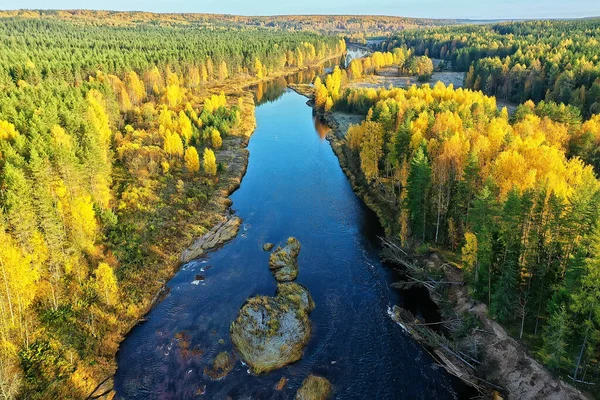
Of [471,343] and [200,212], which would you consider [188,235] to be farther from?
[471,343]

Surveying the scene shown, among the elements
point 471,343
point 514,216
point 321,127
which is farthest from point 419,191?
point 321,127

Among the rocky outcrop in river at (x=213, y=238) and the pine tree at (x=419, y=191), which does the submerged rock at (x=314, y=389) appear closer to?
the pine tree at (x=419, y=191)

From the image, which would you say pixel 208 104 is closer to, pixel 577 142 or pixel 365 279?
pixel 365 279

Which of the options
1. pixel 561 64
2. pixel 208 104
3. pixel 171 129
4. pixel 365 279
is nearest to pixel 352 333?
pixel 365 279

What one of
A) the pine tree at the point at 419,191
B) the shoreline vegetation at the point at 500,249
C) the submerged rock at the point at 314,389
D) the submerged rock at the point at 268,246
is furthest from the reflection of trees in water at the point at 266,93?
the submerged rock at the point at 314,389

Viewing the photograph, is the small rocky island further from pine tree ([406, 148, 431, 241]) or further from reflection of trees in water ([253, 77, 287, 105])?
reflection of trees in water ([253, 77, 287, 105])

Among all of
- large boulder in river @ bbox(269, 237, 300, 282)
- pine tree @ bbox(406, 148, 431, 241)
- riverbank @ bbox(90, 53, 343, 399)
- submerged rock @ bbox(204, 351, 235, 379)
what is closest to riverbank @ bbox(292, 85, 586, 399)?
pine tree @ bbox(406, 148, 431, 241)
